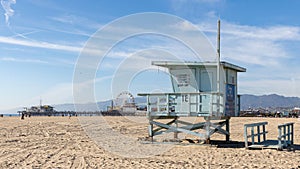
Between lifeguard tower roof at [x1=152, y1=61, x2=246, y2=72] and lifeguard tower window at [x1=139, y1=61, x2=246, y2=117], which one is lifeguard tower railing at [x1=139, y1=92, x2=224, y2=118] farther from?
lifeguard tower roof at [x1=152, y1=61, x2=246, y2=72]

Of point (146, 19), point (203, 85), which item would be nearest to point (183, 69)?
point (203, 85)

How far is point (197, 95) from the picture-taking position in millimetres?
15773

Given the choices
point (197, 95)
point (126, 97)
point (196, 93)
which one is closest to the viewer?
point (196, 93)

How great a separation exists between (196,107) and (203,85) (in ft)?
3.83

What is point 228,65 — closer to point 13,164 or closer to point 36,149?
point 36,149

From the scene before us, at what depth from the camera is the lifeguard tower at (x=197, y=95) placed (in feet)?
50.8

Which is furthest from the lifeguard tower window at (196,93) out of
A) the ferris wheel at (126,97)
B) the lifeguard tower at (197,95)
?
the ferris wheel at (126,97)

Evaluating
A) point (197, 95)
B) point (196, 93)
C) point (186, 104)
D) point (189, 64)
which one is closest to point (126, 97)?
point (189, 64)

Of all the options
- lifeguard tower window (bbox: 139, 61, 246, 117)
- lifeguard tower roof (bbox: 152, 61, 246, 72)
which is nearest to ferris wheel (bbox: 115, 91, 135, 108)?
lifeguard tower roof (bbox: 152, 61, 246, 72)

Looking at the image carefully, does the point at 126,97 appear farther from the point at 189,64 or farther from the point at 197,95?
the point at 197,95

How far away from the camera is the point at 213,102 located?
15680 millimetres

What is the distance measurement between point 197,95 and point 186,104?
63 cm

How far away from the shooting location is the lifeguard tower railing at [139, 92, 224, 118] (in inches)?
603

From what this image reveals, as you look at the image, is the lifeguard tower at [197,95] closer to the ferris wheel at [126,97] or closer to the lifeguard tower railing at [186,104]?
the lifeguard tower railing at [186,104]
